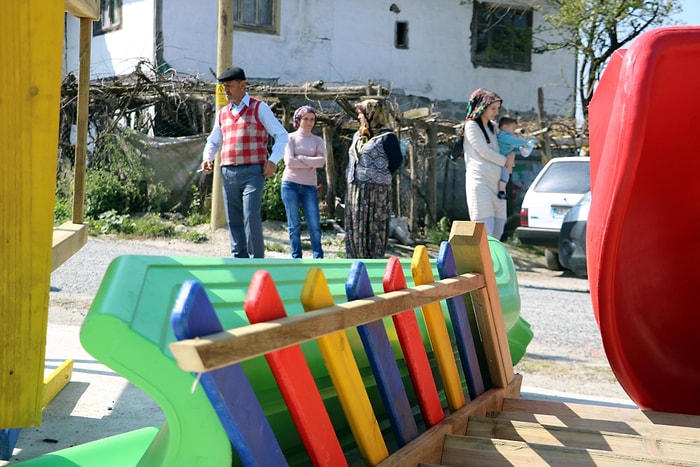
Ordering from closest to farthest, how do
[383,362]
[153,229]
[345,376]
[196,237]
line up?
1. [345,376]
2. [383,362]
3. [196,237]
4. [153,229]

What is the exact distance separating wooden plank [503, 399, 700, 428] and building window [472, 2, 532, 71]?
16.2 m

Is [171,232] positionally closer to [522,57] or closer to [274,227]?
[274,227]

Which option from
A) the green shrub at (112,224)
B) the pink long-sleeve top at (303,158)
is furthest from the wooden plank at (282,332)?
the green shrub at (112,224)

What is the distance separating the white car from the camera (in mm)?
11531

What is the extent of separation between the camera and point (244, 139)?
674cm

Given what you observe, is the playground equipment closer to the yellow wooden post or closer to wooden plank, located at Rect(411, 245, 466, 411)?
wooden plank, located at Rect(411, 245, 466, 411)

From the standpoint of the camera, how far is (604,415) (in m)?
3.25

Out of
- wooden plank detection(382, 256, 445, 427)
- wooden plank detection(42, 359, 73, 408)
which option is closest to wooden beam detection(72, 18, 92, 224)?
wooden plank detection(42, 359, 73, 408)

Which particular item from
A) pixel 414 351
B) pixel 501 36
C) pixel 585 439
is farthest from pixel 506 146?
pixel 501 36

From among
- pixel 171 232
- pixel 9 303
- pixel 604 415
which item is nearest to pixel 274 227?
pixel 171 232

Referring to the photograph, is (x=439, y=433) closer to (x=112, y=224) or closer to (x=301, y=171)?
(x=301, y=171)

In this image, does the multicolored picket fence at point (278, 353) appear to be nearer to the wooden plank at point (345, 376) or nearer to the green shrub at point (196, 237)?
the wooden plank at point (345, 376)

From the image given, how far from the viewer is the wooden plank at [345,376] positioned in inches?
80.6

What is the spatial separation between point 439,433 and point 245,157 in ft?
14.3
